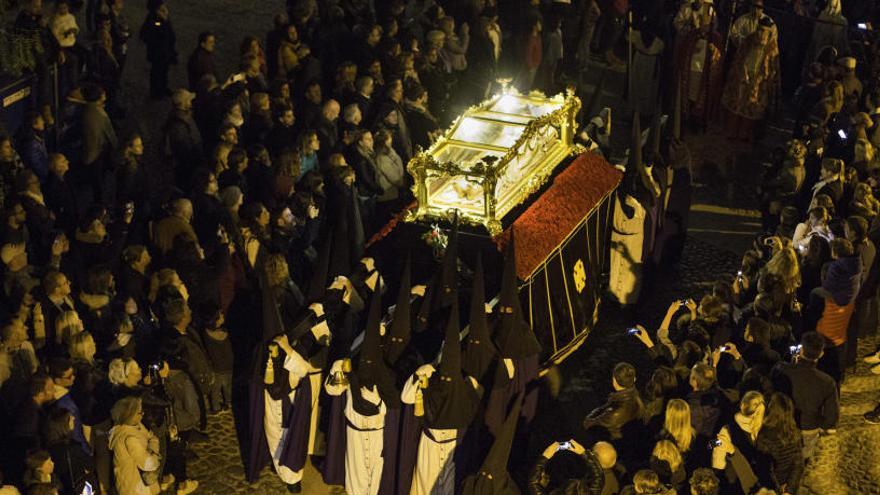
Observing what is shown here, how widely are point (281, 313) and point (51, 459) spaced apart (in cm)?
254

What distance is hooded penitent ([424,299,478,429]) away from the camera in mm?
9211

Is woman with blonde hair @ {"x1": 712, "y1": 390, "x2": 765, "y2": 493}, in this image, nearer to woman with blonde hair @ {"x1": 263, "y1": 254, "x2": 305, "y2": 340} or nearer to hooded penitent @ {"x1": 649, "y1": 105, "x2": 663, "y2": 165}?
woman with blonde hair @ {"x1": 263, "y1": 254, "x2": 305, "y2": 340}

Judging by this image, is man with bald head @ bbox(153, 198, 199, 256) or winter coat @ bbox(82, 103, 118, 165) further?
winter coat @ bbox(82, 103, 118, 165)

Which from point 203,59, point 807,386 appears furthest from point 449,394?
point 203,59

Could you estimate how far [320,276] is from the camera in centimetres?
1014

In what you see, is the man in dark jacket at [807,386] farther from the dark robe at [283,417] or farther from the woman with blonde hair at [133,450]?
the woman with blonde hair at [133,450]

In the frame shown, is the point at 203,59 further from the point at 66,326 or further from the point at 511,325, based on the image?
the point at 511,325

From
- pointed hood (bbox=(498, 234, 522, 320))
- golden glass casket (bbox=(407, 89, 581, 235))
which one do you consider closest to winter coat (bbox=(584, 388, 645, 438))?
pointed hood (bbox=(498, 234, 522, 320))

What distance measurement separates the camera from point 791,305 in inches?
433

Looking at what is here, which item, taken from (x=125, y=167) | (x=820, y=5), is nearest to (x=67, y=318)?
(x=125, y=167)

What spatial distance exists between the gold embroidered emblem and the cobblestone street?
0.59 metres

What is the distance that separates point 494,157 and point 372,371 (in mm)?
2966

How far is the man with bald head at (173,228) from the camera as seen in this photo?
1129 cm

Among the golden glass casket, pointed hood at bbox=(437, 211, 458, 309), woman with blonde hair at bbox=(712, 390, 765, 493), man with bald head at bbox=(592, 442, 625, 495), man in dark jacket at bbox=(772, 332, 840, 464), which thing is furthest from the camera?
the golden glass casket
